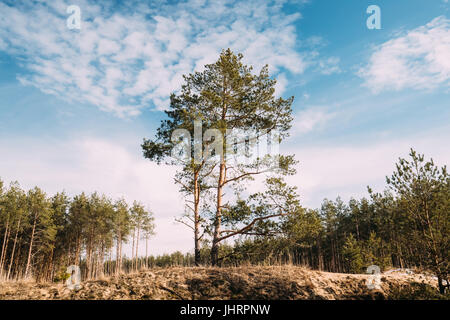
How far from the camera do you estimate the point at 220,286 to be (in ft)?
31.0

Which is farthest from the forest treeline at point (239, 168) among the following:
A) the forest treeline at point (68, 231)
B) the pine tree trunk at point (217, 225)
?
the forest treeline at point (68, 231)

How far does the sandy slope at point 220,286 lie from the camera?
27.3 feet

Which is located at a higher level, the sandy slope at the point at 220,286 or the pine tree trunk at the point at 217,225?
the pine tree trunk at the point at 217,225

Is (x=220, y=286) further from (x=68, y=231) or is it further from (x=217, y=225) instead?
(x=68, y=231)

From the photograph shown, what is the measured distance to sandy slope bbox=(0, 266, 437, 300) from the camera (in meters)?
8.31

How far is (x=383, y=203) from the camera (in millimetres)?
10797

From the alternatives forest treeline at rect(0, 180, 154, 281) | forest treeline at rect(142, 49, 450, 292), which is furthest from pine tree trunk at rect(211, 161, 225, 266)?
forest treeline at rect(0, 180, 154, 281)

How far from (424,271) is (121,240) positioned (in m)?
40.6

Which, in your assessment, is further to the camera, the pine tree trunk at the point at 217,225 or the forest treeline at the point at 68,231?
the forest treeline at the point at 68,231

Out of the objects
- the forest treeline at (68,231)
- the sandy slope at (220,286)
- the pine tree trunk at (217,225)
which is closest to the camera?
the sandy slope at (220,286)

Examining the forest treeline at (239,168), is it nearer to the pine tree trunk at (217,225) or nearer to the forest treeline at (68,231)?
the pine tree trunk at (217,225)

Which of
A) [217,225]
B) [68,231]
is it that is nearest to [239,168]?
[217,225]

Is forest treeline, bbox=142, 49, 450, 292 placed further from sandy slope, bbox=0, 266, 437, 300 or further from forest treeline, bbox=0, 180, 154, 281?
forest treeline, bbox=0, 180, 154, 281
